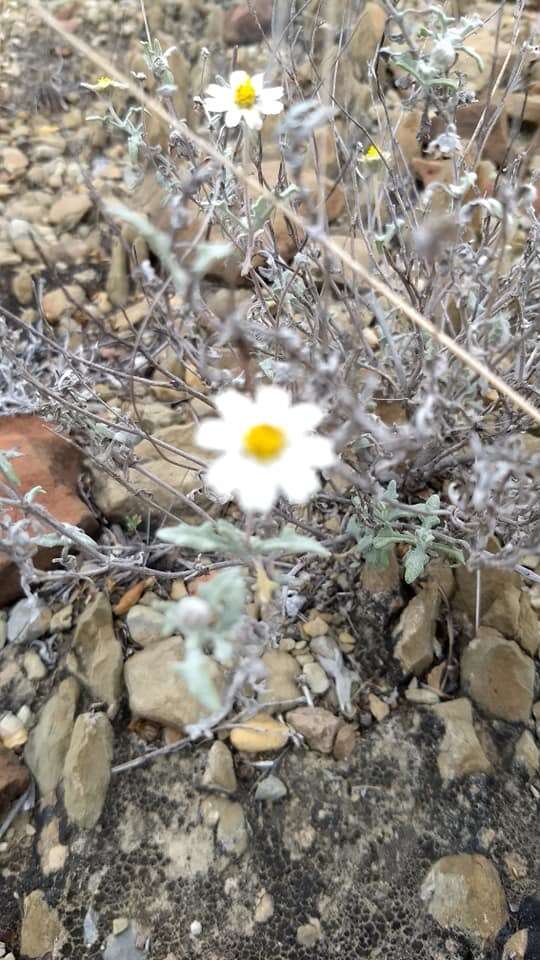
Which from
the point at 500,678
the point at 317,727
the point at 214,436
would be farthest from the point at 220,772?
the point at 214,436

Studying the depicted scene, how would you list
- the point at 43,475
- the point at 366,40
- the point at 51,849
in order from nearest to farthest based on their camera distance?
the point at 51,849 → the point at 43,475 → the point at 366,40

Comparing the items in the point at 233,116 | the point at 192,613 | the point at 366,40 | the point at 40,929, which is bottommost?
the point at 40,929

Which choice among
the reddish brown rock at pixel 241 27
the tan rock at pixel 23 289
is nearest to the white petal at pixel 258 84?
the tan rock at pixel 23 289

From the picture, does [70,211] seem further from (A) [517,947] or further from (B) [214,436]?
(A) [517,947]

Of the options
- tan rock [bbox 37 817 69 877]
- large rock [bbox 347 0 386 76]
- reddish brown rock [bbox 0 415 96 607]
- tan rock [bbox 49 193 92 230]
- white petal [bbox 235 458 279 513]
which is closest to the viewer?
white petal [bbox 235 458 279 513]

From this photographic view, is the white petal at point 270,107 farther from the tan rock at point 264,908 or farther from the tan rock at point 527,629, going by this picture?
the tan rock at point 264,908

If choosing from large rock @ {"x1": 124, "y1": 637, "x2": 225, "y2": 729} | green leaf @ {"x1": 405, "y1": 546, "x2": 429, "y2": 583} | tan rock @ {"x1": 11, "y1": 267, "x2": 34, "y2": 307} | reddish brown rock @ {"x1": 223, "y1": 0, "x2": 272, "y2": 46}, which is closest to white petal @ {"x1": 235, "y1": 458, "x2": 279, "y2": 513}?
green leaf @ {"x1": 405, "y1": 546, "x2": 429, "y2": 583}

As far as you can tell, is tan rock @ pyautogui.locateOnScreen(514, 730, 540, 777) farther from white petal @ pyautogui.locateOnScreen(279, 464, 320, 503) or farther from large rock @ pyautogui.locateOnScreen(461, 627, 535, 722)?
white petal @ pyautogui.locateOnScreen(279, 464, 320, 503)
